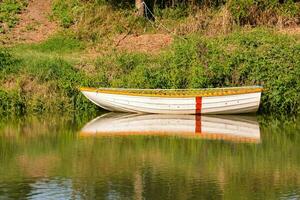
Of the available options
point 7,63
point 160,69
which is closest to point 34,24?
point 7,63

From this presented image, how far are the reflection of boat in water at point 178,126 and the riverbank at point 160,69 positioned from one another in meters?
1.08

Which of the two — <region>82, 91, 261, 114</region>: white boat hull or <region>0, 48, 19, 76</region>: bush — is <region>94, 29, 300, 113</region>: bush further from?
<region>0, 48, 19, 76</region>: bush

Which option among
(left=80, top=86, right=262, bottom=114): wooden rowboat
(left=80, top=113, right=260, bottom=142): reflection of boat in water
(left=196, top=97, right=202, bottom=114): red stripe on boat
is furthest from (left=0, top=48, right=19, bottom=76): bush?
(left=196, top=97, right=202, bottom=114): red stripe on boat

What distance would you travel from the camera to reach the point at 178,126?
24031mm

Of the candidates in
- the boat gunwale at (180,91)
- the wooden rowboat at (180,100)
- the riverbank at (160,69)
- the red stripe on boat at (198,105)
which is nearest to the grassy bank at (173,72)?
the riverbank at (160,69)

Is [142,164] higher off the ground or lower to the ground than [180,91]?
lower

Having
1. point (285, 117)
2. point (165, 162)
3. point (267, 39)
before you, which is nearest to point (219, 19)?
point (267, 39)

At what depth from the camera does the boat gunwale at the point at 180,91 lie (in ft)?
82.4

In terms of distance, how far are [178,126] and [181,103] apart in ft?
4.72

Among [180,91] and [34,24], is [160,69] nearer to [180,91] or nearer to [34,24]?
[180,91]

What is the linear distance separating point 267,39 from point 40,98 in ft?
21.8

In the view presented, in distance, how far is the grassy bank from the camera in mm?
25906

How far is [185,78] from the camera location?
86.8 ft

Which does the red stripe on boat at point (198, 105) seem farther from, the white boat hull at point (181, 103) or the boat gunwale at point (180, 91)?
the boat gunwale at point (180, 91)
